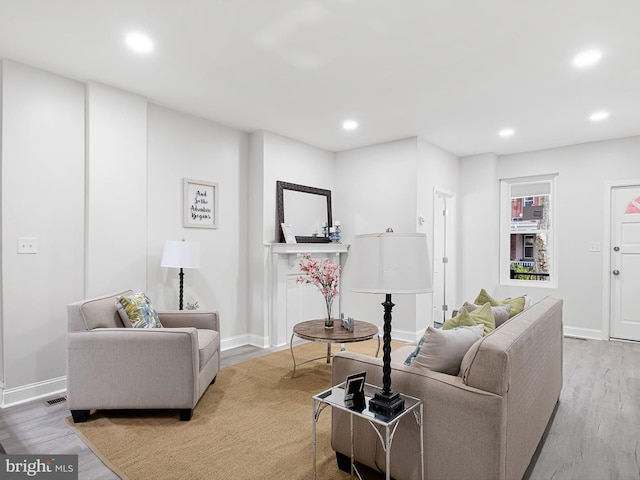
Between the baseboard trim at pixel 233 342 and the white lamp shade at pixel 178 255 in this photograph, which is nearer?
the white lamp shade at pixel 178 255

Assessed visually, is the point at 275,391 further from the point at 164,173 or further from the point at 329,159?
the point at 329,159

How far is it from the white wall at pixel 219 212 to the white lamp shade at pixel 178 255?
0.30 m

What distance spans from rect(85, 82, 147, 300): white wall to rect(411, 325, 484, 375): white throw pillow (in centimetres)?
271

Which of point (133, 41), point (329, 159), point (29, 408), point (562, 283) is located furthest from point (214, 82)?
point (562, 283)

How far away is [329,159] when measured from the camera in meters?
5.55

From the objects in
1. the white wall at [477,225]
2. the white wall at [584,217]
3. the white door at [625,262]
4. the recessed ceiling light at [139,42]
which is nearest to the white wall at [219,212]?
the recessed ceiling light at [139,42]

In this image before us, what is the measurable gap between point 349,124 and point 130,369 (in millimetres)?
3242

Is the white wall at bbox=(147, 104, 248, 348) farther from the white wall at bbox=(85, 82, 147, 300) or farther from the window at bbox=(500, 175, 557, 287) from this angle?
the window at bbox=(500, 175, 557, 287)

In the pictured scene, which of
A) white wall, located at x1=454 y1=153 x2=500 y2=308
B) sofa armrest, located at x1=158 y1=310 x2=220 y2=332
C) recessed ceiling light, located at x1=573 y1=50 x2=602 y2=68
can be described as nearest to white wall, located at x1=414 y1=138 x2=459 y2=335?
white wall, located at x1=454 y1=153 x2=500 y2=308

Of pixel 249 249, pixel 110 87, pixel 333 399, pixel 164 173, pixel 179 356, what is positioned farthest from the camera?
pixel 249 249

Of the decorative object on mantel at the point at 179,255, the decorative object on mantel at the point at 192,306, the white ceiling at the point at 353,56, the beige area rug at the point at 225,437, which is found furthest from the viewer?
the decorative object on mantel at the point at 192,306

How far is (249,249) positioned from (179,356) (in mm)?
2213

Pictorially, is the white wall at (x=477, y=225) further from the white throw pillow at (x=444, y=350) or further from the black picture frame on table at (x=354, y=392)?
the black picture frame on table at (x=354, y=392)

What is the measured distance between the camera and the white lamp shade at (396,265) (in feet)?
5.48
